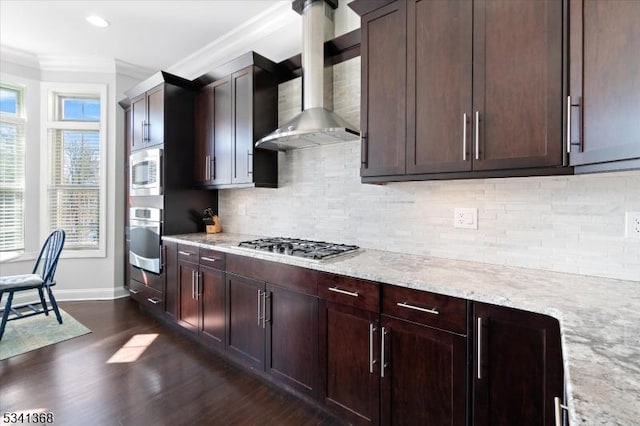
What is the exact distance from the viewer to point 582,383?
63 centimetres

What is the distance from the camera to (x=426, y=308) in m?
1.42

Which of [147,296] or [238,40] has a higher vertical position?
[238,40]

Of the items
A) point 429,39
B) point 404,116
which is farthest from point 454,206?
point 429,39

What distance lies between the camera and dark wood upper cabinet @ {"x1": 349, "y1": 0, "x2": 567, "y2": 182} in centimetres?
139

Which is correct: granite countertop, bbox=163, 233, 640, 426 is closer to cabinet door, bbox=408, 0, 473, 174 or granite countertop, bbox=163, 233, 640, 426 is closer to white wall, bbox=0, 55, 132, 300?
cabinet door, bbox=408, 0, 473, 174

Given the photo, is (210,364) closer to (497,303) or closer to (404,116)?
(497,303)

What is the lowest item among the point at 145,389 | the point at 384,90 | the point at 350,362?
the point at 145,389

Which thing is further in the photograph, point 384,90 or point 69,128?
point 69,128

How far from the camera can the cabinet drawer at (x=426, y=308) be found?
52.4 inches

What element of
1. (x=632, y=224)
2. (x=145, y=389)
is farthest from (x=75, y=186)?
(x=632, y=224)

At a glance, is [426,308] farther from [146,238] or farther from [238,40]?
[238,40]

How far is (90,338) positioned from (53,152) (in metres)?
2.58

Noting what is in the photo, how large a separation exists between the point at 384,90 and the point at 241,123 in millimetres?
1436

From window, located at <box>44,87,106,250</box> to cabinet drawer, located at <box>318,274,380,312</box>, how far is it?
3677mm
